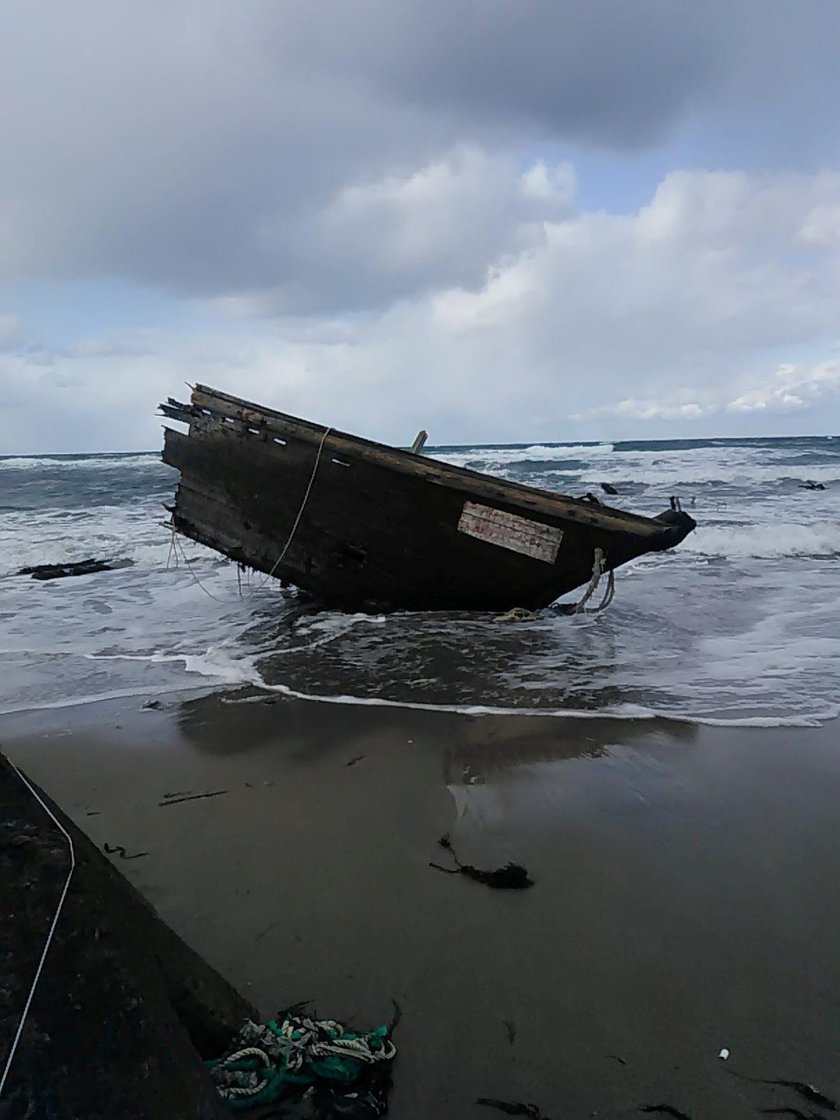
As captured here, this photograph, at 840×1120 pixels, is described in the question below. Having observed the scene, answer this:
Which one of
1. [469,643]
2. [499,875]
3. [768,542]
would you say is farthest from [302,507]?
[768,542]

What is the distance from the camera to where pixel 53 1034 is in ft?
4.34

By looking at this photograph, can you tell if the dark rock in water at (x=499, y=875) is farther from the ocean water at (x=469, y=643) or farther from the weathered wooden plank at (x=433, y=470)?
the weathered wooden plank at (x=433, y=470)

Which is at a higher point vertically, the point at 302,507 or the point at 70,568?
the point at 302,507

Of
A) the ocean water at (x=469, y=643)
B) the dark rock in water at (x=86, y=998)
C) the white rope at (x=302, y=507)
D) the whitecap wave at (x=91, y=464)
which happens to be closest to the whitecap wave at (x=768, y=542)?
the ocean water at (x=469, y=643)

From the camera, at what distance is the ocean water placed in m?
4.95

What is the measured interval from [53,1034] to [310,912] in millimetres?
1320

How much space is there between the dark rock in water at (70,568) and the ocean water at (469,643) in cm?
31

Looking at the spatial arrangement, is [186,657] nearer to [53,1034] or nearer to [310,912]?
[310,912]

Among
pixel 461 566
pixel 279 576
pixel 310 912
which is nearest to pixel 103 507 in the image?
pixel 279 576

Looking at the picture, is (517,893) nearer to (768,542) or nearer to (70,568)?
(70,568)

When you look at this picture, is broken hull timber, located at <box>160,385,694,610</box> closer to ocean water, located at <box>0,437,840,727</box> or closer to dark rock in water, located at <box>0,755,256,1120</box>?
ocean water, located at <box>0,437,840,727</box>

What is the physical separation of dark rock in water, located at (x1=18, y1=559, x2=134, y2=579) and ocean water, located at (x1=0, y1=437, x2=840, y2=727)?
307 mm

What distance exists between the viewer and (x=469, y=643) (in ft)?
20.8

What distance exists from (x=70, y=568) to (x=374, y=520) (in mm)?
6378
